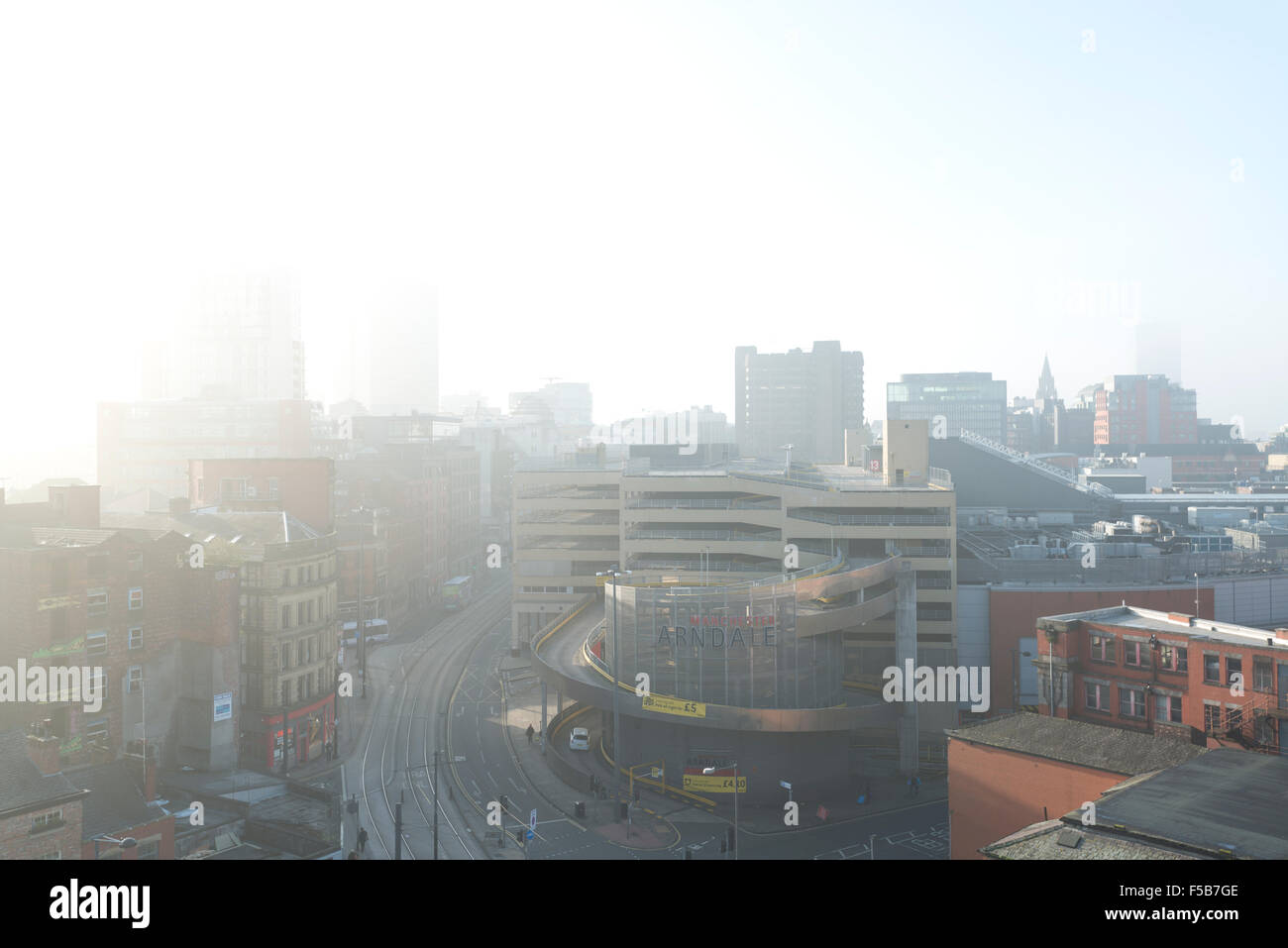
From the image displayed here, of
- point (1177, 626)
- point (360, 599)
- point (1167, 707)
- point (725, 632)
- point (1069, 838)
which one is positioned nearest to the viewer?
point (1069, 838)

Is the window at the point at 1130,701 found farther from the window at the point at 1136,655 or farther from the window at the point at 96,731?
the window at the point at 96,731

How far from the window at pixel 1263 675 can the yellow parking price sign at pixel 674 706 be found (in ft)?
74.8

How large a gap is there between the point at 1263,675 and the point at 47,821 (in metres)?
42.2

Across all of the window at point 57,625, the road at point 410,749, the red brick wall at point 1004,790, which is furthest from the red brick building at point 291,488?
the red brick wall at point 1004,790

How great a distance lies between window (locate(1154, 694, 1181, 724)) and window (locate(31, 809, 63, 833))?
41.3 m

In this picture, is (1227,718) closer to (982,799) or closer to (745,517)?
(982,799)

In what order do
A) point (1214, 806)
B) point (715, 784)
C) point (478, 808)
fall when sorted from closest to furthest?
point (1214, 806)
point (478, 808)
point (715, 784)

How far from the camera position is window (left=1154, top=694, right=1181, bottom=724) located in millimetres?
40875

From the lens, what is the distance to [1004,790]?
34.5 meters

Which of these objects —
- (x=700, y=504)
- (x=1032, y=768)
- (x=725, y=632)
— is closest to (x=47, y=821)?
(x=725, y=632)

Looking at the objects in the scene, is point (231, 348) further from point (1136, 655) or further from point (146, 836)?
point (1136, 655)

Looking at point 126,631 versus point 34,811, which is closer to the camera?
point 34,811
